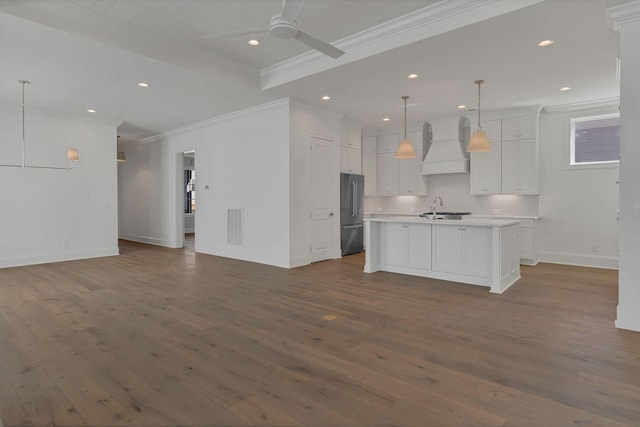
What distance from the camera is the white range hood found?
7.39m

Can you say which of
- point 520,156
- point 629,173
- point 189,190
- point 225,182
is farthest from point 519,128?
point 189,190

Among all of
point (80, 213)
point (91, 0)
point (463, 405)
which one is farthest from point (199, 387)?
point (80, 213)

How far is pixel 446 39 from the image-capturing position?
3.82 meters

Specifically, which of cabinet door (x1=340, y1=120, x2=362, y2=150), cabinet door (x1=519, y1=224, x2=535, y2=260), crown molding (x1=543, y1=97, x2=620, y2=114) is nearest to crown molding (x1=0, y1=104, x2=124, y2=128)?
cabinet door (x1=340, y1=120, x2=362, y2=150)

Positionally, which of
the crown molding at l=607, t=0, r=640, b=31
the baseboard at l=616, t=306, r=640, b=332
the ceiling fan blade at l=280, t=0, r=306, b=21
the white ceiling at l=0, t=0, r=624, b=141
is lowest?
the baseboard at l=616, t=306, r=640, b=332

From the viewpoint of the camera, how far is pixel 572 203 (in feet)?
21.6

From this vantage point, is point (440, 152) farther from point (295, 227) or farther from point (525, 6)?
point (525, 6)

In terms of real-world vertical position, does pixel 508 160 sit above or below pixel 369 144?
below

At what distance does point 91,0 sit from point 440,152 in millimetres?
6391

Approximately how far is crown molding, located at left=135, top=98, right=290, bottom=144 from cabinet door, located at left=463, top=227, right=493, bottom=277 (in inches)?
144

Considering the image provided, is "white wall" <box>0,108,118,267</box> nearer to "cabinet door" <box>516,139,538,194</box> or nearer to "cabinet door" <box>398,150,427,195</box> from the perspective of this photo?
"cabinet door" <box>398,150,427,195</box>

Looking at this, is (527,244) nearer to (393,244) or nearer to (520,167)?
(520,167)

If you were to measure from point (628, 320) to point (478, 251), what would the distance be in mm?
1799

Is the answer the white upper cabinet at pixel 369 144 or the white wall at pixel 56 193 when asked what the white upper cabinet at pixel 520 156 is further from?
the white wall at pixel 56 193
